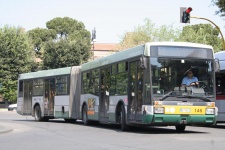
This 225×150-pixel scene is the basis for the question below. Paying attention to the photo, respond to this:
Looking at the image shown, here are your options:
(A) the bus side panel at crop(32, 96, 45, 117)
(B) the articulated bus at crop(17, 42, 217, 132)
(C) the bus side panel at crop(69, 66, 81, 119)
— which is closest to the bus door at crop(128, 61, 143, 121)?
(B) the articulated bus at crop(17, 42, 217, 132)

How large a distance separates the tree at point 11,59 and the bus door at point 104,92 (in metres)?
44.0

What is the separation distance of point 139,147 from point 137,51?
5600 mm

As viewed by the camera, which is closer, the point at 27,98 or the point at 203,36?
the point at 27,98

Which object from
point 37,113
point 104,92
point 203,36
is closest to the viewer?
point 104,92

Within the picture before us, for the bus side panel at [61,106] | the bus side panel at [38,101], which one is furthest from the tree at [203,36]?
the bus side panel at [61,106]

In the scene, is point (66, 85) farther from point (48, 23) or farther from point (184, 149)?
point (48, 23)

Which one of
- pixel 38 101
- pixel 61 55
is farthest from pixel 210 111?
pixel 61 55

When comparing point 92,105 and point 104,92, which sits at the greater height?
point 104,92

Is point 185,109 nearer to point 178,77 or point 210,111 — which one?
point 210,111

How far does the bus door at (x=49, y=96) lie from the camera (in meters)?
26.6

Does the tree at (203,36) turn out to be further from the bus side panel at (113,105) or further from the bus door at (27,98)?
the bus side panel at (113,105)

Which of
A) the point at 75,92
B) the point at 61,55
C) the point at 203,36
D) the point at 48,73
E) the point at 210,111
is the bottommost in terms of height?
the point at 210,111

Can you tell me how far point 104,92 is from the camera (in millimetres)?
19672

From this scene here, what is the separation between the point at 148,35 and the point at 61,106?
42.4 meters
